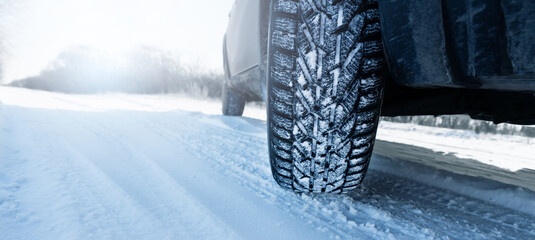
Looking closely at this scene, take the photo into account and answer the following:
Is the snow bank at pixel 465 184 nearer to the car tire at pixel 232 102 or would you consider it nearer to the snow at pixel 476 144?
the snow at pixel 476 144

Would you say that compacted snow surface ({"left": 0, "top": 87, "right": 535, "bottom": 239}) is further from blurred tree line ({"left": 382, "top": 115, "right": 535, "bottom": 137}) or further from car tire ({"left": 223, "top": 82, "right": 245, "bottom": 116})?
car tire ({"left": 223, "top": 82, "right": 245, "bottom": 116})

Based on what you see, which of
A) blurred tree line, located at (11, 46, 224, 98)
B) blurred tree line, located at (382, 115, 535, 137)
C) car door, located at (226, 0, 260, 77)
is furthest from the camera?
blurred tree line, located at (11, 46, 224, 98)

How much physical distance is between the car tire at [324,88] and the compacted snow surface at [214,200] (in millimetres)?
146

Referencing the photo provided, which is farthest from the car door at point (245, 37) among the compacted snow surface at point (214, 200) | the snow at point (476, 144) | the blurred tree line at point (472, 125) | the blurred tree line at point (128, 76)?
the blurred tree line at point (128, 76)

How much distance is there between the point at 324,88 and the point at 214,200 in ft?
1.74

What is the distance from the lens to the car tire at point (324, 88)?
0.74 m

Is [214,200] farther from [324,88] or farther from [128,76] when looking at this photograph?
[128,76]

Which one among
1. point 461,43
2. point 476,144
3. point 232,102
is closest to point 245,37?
point 461,43

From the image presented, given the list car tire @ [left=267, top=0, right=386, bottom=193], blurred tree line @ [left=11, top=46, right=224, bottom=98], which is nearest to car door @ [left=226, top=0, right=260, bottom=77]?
car tire @ [left=267, top=0, right=386, bottom=193]

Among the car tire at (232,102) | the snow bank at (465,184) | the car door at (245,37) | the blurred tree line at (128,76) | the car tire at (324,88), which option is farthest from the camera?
the blurred tree line at (128,76)

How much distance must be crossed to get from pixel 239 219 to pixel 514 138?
2.83 m

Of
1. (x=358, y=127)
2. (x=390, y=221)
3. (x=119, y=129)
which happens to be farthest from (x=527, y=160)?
(x=119, y=129)

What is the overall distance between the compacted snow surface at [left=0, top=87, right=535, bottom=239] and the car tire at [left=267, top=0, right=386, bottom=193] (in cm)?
15

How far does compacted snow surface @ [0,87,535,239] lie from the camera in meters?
0.75
